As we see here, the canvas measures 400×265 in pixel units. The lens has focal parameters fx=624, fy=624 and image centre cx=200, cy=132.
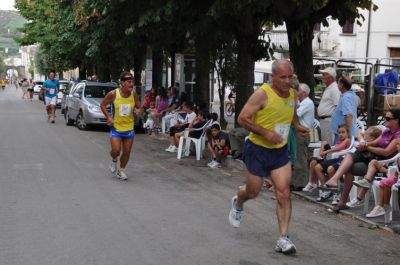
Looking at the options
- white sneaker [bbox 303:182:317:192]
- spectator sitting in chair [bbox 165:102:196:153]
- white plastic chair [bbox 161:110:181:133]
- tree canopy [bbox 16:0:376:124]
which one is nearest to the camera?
white sneaker [bbox 303:182:317:192]

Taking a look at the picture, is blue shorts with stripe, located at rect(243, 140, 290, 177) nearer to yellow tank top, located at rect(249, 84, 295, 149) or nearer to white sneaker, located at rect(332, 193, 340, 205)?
yellow tank top, located at rect(249, 84, 295, 149)

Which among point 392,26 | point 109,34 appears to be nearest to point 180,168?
point 109,34

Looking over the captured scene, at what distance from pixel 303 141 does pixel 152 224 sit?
11.4 ft

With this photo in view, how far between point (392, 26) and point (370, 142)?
81.7ft

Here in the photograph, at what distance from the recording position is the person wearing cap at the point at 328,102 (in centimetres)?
1045

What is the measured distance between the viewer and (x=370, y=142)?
8.58 m

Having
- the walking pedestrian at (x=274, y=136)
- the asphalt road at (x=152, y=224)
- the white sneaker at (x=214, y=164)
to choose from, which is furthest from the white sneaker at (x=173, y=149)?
the walking pedestrian at (x=274, y=136)

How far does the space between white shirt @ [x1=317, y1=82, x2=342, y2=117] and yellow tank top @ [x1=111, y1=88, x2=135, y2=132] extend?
336cm

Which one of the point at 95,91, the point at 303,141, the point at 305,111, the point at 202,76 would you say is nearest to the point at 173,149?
the point at 202,76

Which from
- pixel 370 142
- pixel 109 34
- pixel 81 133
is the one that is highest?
pixel 109 34

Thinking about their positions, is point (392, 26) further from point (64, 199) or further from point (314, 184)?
point (64, 199)

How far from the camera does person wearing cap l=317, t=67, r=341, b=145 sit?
34.3 ft

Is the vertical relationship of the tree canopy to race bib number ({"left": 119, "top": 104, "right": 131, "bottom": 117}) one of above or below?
above

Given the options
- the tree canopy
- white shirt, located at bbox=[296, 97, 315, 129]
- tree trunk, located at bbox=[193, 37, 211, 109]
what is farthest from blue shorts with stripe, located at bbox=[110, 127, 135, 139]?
tree trunk, located at bbox=[193, 37, 211, 109]
